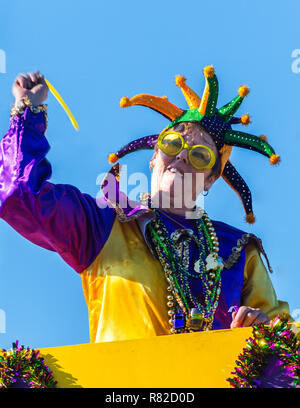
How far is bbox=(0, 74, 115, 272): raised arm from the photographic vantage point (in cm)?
482

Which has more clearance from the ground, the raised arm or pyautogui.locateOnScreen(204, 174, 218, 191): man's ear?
pyautogui.locateOnScreen(204, 174, 218, 191): man's ear

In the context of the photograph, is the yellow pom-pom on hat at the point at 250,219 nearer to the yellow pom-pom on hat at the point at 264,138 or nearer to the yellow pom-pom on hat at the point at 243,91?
the yellow pom-pom on hat at the point at 264,138

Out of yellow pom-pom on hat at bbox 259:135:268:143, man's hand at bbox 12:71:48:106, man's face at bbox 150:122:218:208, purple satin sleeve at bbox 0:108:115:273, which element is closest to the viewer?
purple satin sleeve at bbox 0:108:115:273

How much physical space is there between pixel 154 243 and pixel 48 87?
1.19 m

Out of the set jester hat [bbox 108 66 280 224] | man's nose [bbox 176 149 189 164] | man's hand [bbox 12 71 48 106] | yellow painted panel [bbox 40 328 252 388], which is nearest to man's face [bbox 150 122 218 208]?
man's nose [bbox 176 149 189 164]

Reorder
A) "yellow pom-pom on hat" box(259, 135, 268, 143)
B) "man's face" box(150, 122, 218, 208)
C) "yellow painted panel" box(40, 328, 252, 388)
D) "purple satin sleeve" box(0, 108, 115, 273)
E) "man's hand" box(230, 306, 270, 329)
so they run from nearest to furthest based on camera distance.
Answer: "yellow painted panel" box(40, 328, 252, 388) → "man's hand" box(230, 306, 270, 329) → "purple satin sleeve" box(0, 108, 115, 273) → "man's face" box(150, 122, 218, 208) → "yellow pom-pom on hat" box(259, 135, 268, 143)

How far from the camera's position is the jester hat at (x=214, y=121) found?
6102 mm

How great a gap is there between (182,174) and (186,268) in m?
0.72

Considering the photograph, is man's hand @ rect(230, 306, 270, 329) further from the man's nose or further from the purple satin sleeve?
the man's nose

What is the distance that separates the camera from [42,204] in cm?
495

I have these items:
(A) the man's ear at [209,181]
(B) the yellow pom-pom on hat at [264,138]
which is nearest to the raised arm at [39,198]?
(A) the man's ear at [209,181]

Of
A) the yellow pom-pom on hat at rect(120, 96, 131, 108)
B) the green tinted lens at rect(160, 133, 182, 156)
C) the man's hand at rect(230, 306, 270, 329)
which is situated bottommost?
the man's hand at rect(230, 306, 270, 329)

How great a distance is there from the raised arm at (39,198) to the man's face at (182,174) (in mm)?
559
